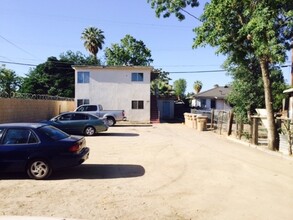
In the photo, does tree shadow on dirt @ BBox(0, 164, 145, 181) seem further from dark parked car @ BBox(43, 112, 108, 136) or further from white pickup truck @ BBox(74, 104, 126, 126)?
white pickup truck @ BBox(74, 104, 126, 126)

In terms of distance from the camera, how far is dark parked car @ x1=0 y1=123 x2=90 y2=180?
30.6 ft

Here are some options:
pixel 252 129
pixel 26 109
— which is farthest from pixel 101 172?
pixel 26 109

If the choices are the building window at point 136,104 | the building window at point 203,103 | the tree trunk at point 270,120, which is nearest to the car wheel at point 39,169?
the tree trunk at point 270,120

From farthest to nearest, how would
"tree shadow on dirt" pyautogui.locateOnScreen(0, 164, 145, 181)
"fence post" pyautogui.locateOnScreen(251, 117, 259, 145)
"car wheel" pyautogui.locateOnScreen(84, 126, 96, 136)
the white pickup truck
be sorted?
1. the white pickup truck
2. "car wheel" pyautogui.locateOnScreen(84, 126, 96, 136)
3. "fence post" pyautogui.locateOnScreen(251, 117, 259, 145)
4. "tree shadow on dirt" pyautogui.locateOnScreen(0, 164, 145, 181)

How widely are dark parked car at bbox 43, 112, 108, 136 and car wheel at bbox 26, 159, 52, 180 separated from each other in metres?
11.8

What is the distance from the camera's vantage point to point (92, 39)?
64312 mm

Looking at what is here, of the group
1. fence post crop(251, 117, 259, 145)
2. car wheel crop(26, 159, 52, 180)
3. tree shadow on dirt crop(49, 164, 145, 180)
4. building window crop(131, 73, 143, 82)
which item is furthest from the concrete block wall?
fence post crop(251, 117, 259, 145)

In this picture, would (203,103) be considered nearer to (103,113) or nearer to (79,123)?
(103,113)

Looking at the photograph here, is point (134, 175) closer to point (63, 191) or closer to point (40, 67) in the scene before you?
point (63, 191)

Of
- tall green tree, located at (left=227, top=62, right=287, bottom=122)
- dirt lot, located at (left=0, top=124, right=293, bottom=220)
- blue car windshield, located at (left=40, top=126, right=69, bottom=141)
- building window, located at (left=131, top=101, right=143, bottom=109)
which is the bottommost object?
dirt lot, located at (left=0, top=124, right=293, bottom=220)

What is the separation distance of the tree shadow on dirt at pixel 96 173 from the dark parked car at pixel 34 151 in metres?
0.33

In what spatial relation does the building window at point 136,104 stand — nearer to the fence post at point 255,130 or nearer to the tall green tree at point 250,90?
the tall green tree at point 250,90

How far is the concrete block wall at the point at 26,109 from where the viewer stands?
79.4ft

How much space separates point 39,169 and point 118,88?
28.8 meters
